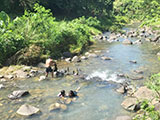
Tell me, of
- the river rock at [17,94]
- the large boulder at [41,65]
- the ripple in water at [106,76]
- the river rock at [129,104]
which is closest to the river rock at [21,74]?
the large boulder at [41,65]

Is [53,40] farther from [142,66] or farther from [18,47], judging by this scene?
[142,66]

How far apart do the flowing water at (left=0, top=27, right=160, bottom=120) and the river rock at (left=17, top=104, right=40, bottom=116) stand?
0.19 metres

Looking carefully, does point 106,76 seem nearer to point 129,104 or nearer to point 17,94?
point 129,104

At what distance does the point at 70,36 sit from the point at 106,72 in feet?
24.1

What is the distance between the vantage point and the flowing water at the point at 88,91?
8.19 metres

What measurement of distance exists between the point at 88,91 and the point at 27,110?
3585mm

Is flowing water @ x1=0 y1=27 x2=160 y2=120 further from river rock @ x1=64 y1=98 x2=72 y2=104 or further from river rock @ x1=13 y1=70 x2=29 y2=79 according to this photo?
river rock @ x1=13 y1=70 x2=29 y2=79

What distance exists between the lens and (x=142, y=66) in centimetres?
1458

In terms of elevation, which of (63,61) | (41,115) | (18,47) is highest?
(18,47)

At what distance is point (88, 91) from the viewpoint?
10.4 m

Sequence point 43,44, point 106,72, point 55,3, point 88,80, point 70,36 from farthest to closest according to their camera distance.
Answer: point 55,3, point 70,36, point 43,44, point 106,72, point 88,80

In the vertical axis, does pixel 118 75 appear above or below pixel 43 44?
below

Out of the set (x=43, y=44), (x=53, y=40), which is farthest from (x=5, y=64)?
(x=53, y=40)

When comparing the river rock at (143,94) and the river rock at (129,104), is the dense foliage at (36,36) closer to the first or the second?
the river rock at (143,94)
